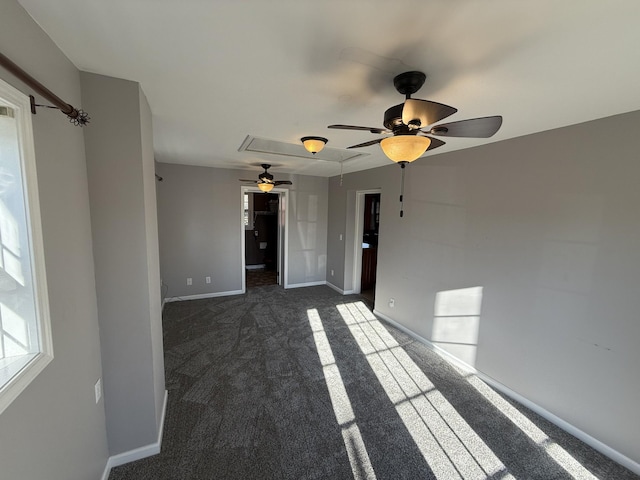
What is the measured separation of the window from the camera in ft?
3.10

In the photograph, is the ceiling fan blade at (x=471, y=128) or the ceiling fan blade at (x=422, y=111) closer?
the ceiling fan blade at (x=422, y=111)

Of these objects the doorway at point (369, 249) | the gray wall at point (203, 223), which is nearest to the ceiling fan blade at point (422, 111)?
the doorway at point (369, 249)

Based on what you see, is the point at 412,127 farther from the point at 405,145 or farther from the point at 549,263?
the point at 549,263

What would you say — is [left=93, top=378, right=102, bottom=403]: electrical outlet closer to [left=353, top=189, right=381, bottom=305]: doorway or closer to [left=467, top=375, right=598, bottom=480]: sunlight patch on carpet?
[left=467, top=375, right=598, bottom=480]: sunlight patch on carpet

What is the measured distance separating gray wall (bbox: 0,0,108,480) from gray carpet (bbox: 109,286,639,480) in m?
0.70

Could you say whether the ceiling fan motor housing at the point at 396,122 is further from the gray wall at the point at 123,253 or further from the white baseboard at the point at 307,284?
the white baseboard at the point at 307,284

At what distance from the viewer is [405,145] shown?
135cm

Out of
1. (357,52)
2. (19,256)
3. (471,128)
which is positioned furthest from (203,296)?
(471,128)

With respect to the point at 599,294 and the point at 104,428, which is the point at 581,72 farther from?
the point at 104,428

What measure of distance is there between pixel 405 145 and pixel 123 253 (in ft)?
5.71

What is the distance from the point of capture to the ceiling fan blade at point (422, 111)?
3.67 feet

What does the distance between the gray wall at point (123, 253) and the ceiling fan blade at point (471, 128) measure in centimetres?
174

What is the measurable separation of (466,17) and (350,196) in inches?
154

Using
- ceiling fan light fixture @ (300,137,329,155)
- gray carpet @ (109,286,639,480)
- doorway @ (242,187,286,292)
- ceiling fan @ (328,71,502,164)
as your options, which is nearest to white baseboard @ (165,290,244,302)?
gray carpet @ (109,286,639,480)
